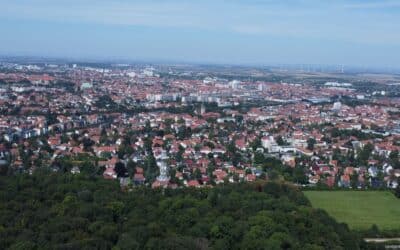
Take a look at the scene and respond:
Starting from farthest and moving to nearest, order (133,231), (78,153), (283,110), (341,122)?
(283,110) < (341,122) < (78,153) < (133,231)

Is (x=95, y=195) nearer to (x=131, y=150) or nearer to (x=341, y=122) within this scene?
(x=131, y=150)

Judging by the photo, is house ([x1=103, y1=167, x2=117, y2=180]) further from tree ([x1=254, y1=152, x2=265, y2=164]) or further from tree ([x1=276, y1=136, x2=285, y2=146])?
tree ([x1=276, y1=136, x2=285, y2=146])

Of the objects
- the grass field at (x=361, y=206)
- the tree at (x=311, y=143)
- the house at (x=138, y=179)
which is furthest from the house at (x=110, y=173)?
the tree at (x=311, y=143)

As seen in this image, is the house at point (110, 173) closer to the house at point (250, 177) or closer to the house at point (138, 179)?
the house at point (138, 179)

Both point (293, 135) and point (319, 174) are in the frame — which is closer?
point (319, 174)

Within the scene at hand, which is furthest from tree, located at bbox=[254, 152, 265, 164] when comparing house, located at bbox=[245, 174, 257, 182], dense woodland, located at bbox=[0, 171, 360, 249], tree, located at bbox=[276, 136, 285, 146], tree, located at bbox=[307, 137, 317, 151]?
dense woodland, located at bbox=[0, 171, 360, 249]

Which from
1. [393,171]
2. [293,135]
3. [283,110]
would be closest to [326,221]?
[393,171]
